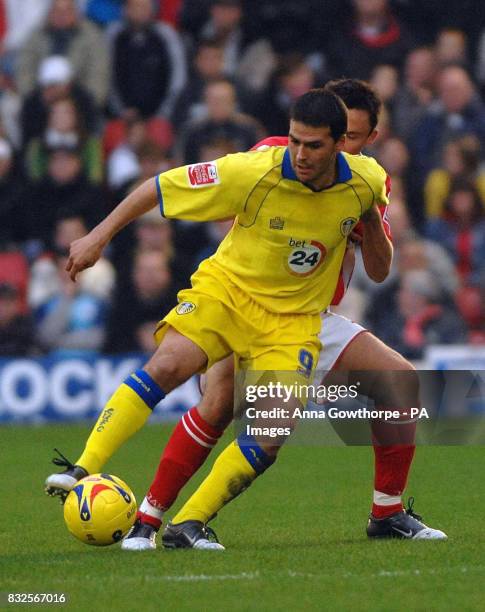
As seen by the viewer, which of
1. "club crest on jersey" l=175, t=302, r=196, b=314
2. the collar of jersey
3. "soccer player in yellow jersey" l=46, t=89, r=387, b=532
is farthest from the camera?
"club crest on jersey" l=175, t=302, r=196, b=314

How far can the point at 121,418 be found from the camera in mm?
5988

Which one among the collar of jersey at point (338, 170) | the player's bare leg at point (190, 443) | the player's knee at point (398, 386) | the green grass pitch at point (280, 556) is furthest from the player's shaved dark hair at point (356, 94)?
the green grass pitch at point (280, 556)

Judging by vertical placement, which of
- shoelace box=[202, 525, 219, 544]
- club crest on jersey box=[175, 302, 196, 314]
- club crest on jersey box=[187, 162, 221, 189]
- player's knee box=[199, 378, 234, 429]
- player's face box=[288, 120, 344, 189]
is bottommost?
shoelace box=[202, 525, 219, 544]

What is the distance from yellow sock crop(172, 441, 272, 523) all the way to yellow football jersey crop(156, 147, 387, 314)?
616 mm

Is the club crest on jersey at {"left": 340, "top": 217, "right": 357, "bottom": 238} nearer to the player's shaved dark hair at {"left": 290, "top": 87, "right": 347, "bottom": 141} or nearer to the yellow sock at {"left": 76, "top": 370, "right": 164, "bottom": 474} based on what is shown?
the player's shaved dark hair at {"left": 290, "top": 87, "right": 347, "bottom": 141}

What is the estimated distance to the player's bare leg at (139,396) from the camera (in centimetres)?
596

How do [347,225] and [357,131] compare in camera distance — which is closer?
[347,225]

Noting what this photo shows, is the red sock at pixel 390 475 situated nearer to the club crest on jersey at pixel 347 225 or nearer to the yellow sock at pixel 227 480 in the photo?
the yellow sock at pixel 227 480

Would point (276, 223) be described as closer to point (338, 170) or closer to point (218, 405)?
point (338, 170)

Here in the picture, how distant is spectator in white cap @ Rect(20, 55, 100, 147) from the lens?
524 inches

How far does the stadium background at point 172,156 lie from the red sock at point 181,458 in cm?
355

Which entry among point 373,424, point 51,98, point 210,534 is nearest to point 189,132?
point 51,98

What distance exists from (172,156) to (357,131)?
278 inches

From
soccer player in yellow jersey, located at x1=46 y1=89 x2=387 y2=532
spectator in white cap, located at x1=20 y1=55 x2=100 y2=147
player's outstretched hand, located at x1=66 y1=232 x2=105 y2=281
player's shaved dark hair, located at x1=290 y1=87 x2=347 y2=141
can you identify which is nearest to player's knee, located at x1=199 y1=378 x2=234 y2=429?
soccer player in yellow jersey, located at x1=46 y1=89 x2=387 y2=532
